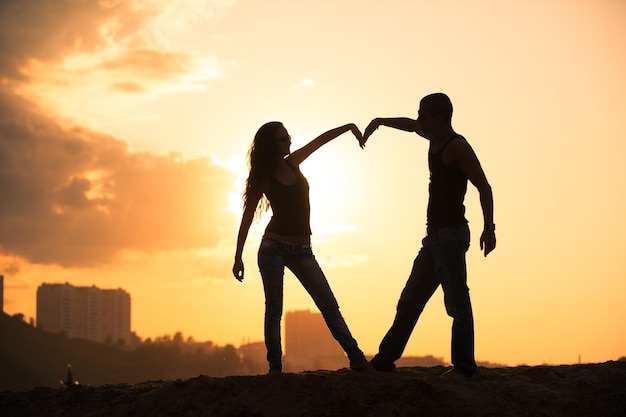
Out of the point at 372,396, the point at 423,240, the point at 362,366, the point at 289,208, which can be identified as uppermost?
the point at 289,208

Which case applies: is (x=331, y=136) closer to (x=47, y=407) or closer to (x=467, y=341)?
(x=467, y=341)

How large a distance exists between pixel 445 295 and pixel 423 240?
0.64 m

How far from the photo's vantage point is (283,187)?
32.4ft

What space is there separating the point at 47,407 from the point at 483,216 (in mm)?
5128

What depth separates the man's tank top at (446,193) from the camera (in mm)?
9320

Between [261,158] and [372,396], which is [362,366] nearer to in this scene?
[372,396]

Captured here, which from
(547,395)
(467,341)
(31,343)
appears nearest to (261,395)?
(467,341)

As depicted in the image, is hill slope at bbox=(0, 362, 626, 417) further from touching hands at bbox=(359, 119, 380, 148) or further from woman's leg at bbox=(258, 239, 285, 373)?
touching hands at bbox=(359, 119, 380, 148)

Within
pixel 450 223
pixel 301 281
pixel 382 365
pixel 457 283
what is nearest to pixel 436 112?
pixel 450 223

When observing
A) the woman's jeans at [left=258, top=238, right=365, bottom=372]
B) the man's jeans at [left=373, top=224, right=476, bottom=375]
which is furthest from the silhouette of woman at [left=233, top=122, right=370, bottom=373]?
the man's jeans at [left=373, top=224, right=476, bottom=375]

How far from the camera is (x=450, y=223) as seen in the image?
9297mm

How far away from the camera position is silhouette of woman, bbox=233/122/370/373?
9.79 meters

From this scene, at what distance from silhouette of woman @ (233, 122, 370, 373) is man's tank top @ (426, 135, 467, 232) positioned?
4.69 feet

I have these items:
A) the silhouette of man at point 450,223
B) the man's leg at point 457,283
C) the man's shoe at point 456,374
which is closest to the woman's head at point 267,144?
the silhouette of man at point 450,223
